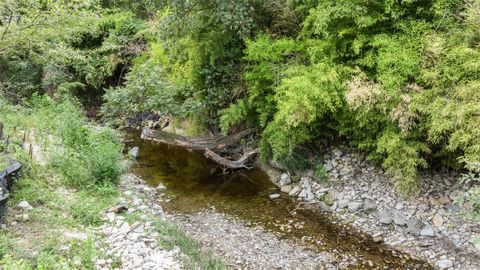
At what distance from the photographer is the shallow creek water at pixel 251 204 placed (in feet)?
18.7

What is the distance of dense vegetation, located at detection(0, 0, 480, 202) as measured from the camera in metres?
5.38

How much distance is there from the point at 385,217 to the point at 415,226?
49 cm

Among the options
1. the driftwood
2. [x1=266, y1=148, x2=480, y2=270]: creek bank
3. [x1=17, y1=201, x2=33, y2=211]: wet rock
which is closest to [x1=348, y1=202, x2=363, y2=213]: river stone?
[x1=266, y1=148, x2=480, y2=270]: creek bank

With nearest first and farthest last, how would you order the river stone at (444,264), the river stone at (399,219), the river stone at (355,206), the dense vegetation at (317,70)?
the river stone at (444,264) → the dense vegetation at (317,70) → the river stone at (399,219) → the river stone at (355,206)

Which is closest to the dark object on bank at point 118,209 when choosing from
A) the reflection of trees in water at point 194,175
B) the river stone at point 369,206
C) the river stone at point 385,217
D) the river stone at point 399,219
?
the reflection of trees in water at point 194,175

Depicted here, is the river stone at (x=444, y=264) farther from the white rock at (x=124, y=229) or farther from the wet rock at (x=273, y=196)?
the white rock at (x=124, y=229)

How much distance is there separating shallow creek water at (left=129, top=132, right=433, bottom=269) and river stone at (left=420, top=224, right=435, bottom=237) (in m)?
0.55

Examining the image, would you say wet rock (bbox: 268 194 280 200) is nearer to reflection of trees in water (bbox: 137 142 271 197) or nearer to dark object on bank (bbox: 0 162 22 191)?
reflection of trees in water (bbox: 137 142 271 197)

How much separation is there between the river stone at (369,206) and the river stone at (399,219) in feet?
1.32

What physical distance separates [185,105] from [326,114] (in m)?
3.46

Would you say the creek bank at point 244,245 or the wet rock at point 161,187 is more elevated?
the creek bank at point 244,245

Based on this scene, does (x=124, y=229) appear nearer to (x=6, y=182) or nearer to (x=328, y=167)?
(x=6, y=182)

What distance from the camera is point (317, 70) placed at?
6.29 meters

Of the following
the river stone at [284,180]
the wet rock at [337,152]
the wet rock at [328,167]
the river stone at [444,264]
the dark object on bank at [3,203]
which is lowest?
the river stone at [444,264]
